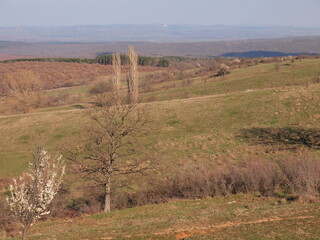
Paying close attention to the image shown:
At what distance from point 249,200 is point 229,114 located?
20.7 m

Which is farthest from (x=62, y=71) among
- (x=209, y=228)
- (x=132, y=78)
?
(x=209, y=228)

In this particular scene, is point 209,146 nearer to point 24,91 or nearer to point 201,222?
point 201,222

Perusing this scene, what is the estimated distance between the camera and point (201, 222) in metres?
16.5

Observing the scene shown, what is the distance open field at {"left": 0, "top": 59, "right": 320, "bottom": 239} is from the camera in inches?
616

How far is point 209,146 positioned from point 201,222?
706 inches

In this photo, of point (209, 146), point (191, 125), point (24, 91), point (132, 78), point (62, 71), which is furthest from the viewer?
point (62, 71)

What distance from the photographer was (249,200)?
21.4m

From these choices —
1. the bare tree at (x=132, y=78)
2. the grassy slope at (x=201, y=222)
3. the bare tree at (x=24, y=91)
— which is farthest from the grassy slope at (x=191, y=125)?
the bare tree at (x=24, y=91)

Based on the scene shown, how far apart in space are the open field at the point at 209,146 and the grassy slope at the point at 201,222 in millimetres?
44

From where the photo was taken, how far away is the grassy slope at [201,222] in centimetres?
1397

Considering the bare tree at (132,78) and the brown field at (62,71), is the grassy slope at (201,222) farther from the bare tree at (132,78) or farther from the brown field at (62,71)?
the brown field at (62,71)

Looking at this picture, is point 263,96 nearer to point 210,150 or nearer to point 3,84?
point 210,150

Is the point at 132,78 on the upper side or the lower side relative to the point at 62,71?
upper

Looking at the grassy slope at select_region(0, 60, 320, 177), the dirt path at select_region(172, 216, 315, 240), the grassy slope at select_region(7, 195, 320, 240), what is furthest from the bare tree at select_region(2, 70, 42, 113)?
the dirt path at select_region(172, 216, 315, 240)
